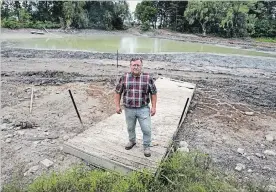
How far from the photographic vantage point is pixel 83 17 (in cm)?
3416

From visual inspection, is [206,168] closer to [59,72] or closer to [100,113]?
[100,113]

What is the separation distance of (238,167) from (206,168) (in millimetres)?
621

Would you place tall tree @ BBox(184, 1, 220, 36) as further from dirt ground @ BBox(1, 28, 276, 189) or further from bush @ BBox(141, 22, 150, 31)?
dirt ground @ BBox(1, 28, 276, 189)

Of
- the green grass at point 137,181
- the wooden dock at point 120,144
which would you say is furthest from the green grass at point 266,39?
the green grass at point 137,181

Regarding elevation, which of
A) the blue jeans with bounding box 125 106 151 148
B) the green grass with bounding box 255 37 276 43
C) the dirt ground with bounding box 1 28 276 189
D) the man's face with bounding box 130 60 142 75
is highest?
the man's face with bounding box 130 60 142 75

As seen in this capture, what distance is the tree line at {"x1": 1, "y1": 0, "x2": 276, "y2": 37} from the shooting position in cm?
3381

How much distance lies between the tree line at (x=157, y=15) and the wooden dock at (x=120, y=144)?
1092 inches

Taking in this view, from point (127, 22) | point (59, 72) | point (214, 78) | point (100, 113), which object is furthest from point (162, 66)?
point (127, 22)

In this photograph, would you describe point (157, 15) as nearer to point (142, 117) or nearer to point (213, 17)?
point (213, 17)

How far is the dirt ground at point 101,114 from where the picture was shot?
16.4 ft

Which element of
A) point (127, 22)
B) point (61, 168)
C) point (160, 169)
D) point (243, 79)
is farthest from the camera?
point (127, 22)

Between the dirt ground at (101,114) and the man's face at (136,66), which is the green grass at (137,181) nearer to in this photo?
the dirt ground at (101,114)

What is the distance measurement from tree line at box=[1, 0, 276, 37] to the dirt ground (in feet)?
73.9

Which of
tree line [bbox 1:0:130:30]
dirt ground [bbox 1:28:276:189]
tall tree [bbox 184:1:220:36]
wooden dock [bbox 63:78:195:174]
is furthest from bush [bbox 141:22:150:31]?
wooden dock [bbox 63:78:195:174]
